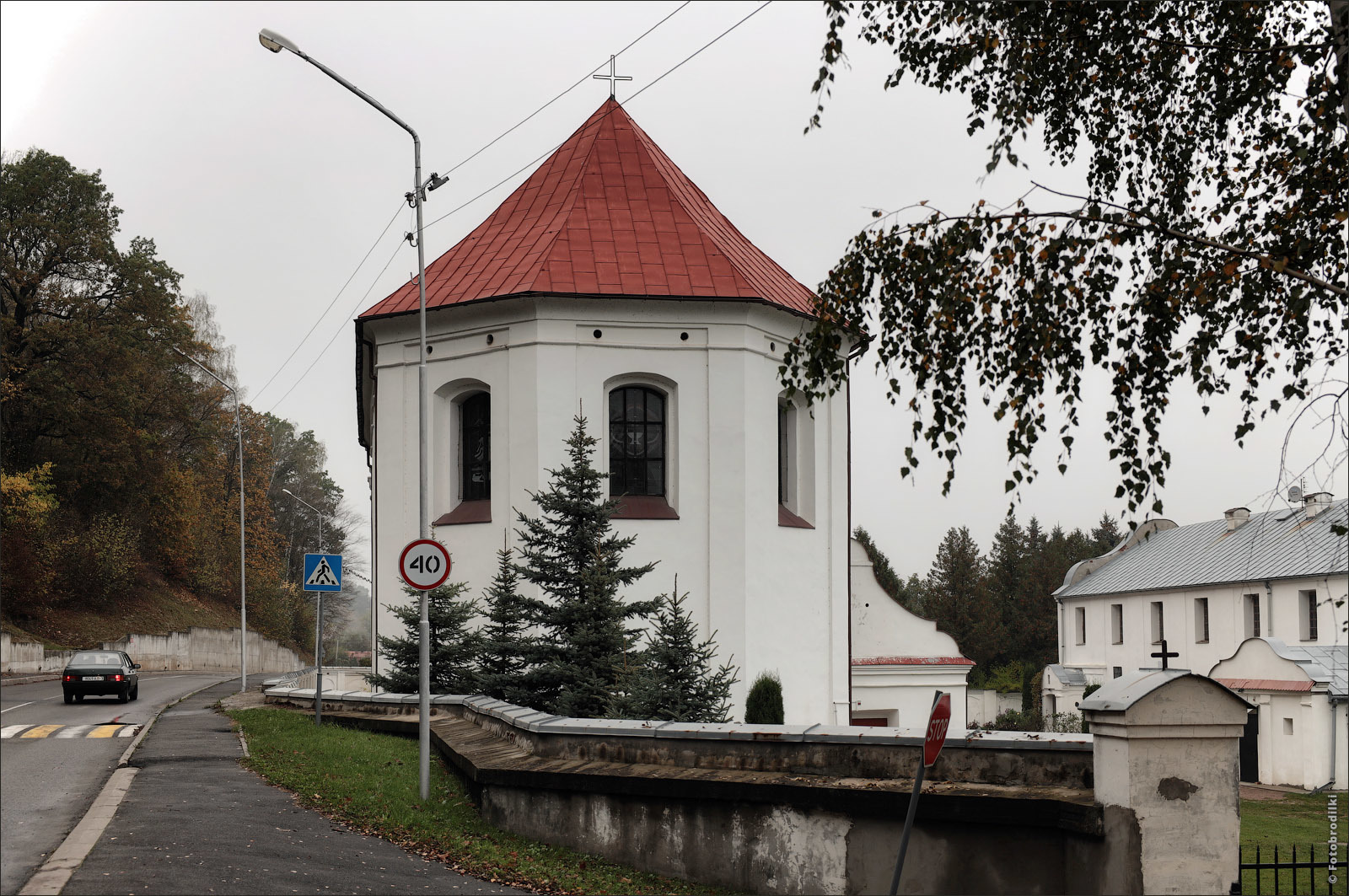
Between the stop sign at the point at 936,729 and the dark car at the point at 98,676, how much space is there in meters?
22.9

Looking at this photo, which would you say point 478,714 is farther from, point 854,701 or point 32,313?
point 32,313

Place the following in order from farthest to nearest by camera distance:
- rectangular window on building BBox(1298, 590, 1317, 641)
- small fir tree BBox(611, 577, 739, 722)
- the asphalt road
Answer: rectangular window on building BBox(1298, 590, 1317, 641) → small fir tree BBox(611, 577, 739, 722) → the asphalt road

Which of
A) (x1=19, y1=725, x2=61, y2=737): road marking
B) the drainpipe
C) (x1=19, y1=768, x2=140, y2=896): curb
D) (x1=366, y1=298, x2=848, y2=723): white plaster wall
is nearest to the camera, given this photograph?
(x1=19, y1=768, x2=140, y2=896): curb

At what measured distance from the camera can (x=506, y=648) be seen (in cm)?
1666

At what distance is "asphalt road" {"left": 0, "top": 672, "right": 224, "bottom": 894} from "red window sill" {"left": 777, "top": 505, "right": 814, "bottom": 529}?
1146 centimetres

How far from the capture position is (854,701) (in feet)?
83.6

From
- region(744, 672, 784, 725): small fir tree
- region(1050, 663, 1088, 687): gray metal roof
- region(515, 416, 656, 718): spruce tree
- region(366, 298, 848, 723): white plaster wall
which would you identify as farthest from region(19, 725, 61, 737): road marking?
region(1050, 663, 1088, 687): gray metal roof

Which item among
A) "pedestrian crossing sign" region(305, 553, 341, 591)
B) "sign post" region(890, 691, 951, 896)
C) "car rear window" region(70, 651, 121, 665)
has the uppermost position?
"pedestrian crossing sign" region(305, 553, 341, 591)

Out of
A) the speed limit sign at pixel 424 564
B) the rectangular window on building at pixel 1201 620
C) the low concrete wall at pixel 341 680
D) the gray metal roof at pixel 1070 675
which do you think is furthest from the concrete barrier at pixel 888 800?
the gray metal roof at pixel 1070 675

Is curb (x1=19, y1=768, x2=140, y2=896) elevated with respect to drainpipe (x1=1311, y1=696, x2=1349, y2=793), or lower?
elevated

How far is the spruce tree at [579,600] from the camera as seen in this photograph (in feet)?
51.4

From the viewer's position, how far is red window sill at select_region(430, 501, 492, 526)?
2169cm

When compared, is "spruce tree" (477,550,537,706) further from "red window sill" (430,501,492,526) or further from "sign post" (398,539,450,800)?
"sign post" (398,539,450,800)

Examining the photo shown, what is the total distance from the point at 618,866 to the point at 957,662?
1858 centimetres
